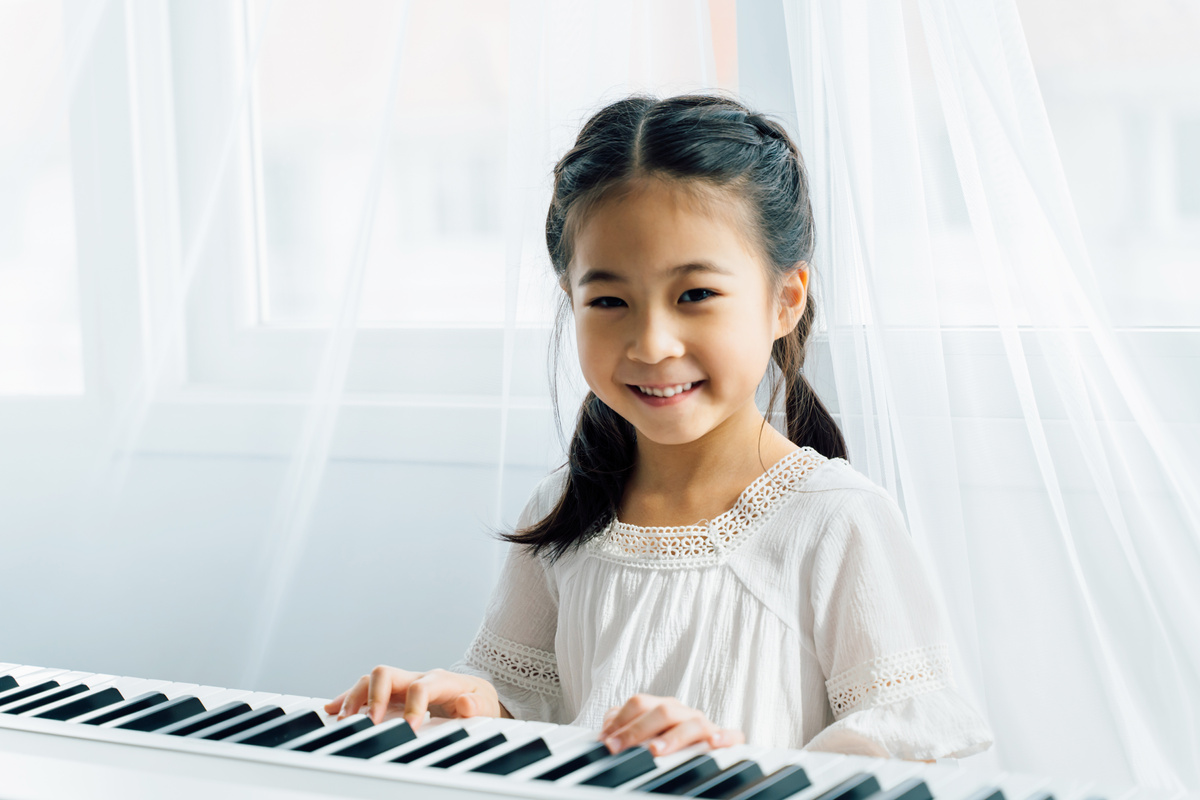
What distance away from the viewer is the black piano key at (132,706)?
0.66m

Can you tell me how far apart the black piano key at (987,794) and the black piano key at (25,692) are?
1.83 ft

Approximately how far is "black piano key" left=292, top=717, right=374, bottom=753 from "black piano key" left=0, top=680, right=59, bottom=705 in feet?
0.69

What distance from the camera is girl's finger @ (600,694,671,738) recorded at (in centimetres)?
65

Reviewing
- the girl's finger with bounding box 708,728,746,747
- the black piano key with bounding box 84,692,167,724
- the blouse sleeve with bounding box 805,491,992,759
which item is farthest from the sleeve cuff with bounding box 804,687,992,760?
the black piano key with bounding box 84,692,167,724

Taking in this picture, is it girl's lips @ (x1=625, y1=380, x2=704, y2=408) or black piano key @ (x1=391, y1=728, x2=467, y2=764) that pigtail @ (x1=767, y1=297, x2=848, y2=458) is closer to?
girl's lips @ (x1=625, y1=380, x2=704, y2=408)

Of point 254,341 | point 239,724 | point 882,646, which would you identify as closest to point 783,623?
point 882,646

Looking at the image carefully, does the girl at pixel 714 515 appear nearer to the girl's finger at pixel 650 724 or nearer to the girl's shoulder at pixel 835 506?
the girl's shoulder at pixel 835 506

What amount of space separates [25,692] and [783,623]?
0.54 meters

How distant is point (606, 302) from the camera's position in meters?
0.89

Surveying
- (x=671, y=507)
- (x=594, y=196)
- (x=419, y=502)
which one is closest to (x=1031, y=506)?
(x=671, y=507)

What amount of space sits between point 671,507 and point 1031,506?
0.31 meters

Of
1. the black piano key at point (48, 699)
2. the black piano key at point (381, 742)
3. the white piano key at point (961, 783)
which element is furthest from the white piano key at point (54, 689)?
the white piano key at point (961, 783)

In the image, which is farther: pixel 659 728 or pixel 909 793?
pixel 659 728

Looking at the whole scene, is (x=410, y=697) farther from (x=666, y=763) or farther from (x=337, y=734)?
(x=666, y=763)
